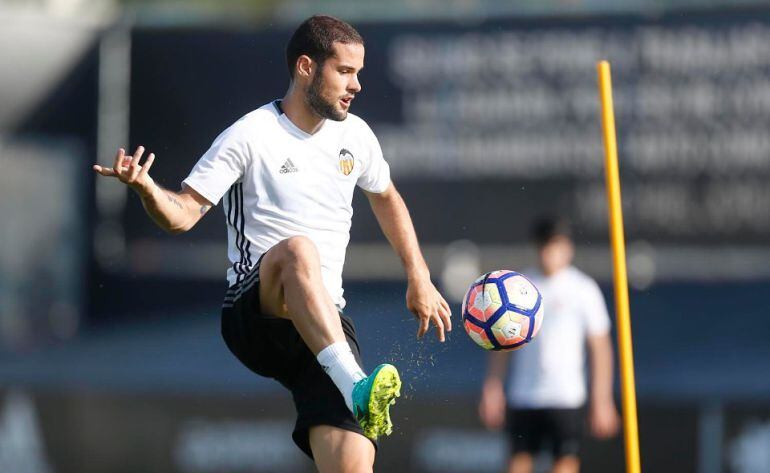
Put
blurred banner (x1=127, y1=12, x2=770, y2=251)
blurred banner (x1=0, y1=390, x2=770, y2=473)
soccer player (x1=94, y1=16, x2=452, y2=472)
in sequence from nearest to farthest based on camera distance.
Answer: soccer player (x1=94, y1=16, x2=452, y2=472) < blurred banner (x1=0, y1=390, x2=770, y2=473) < blurred banner (x1=127, y1=12, x2=770, y2=251)

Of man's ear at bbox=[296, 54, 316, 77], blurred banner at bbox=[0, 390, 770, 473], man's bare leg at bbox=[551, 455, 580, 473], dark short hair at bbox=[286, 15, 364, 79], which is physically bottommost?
man's bare leg at bbox=[551, 455, 580, 473]

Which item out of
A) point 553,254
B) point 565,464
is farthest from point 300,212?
point 565,464

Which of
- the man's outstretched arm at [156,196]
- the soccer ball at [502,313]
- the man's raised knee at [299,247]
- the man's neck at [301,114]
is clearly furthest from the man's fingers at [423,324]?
the man's outstretched arm at [156,196]

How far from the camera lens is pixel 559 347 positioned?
8.91 metres

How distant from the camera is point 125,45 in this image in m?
9.98

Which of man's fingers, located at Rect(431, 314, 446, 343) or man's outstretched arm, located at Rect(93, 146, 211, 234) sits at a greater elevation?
man's outstretched arm, located at Rect(93, 146, 211, 234)

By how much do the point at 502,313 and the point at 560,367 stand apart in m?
3.09

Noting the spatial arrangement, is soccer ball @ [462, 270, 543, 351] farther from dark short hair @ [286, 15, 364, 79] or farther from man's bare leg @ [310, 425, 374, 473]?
dark short hair @ [286, 15, 364, 79]

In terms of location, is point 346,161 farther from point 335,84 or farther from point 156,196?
point 156,196

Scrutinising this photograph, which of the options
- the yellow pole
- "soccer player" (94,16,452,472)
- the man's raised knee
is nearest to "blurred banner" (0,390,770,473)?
the yellow pole

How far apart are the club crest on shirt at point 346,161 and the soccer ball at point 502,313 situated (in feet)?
2.60

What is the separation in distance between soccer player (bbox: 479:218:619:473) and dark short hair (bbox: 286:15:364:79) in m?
3.54

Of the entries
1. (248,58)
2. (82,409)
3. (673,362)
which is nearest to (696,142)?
(673,362)

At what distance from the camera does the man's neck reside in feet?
18.9
